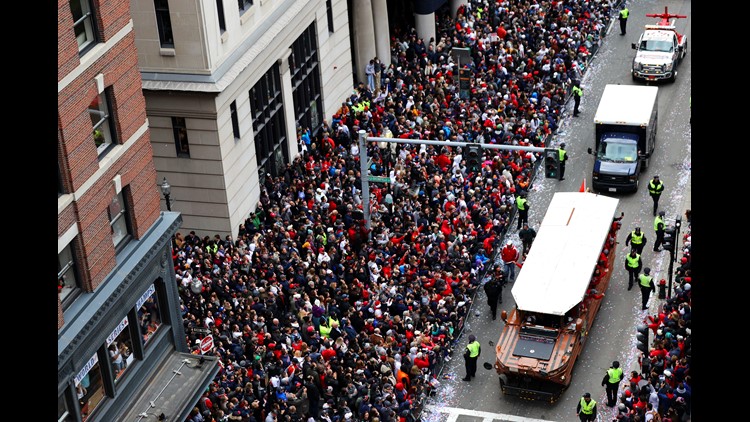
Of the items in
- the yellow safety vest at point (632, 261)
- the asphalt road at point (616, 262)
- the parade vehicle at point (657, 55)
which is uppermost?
the parade vehicle at point (657, 55)

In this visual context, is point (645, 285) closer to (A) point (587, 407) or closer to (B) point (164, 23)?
(A) point (587, 407)

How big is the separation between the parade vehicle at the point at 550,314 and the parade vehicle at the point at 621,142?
963 cm

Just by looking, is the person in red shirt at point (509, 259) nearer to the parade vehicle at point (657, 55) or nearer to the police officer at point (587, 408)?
the police officer at point (587, 408)

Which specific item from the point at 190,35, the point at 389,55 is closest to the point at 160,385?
the point at 190,35

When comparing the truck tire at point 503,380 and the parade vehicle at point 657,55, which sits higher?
the parade vehicle at point 657,55

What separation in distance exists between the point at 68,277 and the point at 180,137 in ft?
42.7

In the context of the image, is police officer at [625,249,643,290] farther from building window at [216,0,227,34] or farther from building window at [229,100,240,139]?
building window at [216,0,227,34]

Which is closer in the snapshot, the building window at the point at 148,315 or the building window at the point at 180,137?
the building window at the point at 148,315

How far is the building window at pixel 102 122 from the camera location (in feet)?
87.2

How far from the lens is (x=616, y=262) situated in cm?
3888

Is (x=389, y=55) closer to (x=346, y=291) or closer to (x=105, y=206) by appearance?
(x=346, y=291)

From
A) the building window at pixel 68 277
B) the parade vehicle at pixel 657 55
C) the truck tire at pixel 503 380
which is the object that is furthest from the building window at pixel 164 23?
the parade vehicle at pixel 657 55

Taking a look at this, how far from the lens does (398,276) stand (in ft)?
117

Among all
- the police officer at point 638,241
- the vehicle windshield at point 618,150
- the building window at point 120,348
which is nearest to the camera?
the building window at point 120,348
